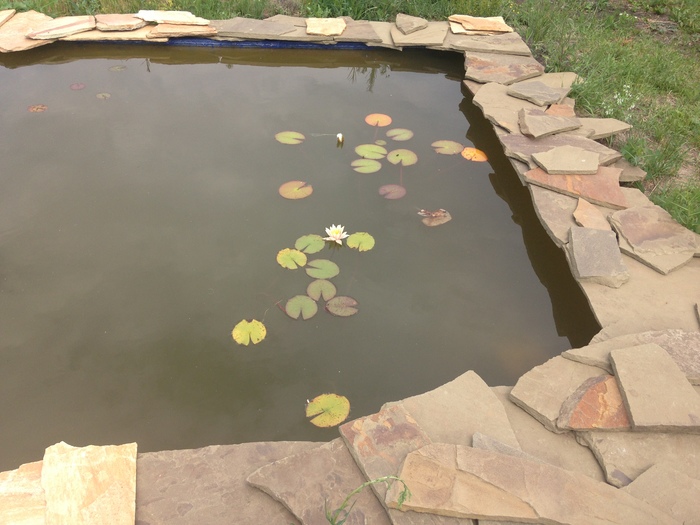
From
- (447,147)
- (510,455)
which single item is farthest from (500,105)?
(510,455)

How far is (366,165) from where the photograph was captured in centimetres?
308

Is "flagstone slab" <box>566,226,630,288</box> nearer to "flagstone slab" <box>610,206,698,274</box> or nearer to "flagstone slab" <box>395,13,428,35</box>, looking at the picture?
"flagstone slab" <box>610,206,698,274</box>

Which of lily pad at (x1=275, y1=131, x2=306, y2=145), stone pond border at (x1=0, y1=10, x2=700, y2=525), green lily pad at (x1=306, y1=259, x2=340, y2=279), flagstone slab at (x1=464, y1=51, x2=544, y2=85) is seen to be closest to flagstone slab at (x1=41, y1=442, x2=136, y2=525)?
stone pond border at (x1=0, y1=10, x2=700, y2=525)

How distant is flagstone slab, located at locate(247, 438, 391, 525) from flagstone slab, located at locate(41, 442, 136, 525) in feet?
1.15

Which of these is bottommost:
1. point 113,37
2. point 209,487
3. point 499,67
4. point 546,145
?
point 209,487

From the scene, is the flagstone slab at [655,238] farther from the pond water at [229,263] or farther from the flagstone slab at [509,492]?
the flagstone slab at [509,492]

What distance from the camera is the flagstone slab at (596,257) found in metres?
2.34

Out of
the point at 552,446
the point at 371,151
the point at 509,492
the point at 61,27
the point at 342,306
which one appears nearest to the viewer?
the point at 509,492

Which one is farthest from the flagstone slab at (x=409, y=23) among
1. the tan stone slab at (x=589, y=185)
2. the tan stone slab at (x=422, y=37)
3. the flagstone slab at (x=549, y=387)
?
the flagstone slab at (x=549, y=387)

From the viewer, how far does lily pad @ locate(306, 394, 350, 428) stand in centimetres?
198

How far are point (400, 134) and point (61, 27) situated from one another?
2.53 m

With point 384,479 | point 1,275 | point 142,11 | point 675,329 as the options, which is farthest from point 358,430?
point 142,11

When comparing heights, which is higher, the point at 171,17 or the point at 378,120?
the point at 171,17

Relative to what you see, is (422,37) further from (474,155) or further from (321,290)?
(321,290)
